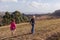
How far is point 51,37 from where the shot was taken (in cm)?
2092

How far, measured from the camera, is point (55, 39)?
A: 2033cm

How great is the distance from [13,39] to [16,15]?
157ft

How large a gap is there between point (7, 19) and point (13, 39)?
4636 centimetres

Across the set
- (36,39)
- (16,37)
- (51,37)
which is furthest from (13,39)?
(51,37)

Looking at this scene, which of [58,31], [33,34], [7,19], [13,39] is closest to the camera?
[13,39]

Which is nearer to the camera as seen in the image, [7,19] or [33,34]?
[33,34]

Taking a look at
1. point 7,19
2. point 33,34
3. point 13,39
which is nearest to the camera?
point 13,39

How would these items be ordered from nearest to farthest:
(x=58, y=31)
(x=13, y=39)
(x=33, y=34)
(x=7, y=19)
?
(x=13, y=39) → (x=33, y=34) → (x=58, y=31) → (x=7, y=19)

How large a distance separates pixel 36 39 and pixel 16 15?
48080mm

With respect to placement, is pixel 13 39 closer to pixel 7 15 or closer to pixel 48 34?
pixel 48 34

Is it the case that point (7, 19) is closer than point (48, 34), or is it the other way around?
point (48, 34)

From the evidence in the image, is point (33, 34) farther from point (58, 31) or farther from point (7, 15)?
point (7, 15)

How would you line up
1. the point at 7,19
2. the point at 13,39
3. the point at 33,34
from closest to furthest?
1. the point at 13,39
2. the point at 33,34
3. the point at 7,19

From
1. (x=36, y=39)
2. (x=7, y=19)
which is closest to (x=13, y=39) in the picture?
(x=36, y=39)
